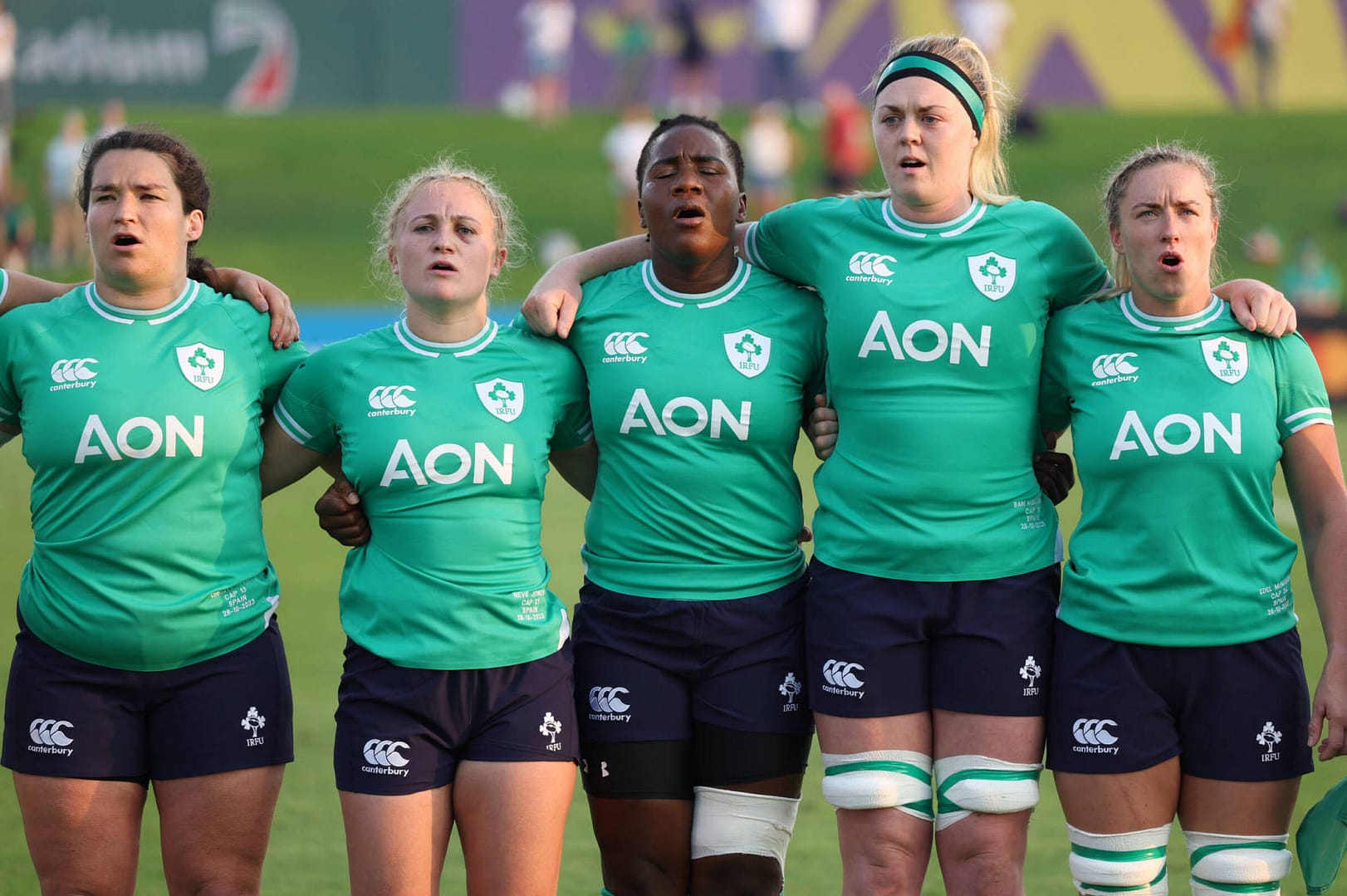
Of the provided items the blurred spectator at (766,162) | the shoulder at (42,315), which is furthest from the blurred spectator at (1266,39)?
the shoulder at (42,315)

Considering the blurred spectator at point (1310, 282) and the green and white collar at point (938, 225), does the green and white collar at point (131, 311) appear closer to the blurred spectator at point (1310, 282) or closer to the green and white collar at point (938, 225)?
the green and white collar at point (938, 225)

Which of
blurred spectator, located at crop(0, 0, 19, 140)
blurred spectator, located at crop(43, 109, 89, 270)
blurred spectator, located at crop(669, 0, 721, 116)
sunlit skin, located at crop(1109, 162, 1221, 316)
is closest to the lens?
sunlit skin, located at crop(1109, 162, 1221, 316)

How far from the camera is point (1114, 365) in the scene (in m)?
3.79

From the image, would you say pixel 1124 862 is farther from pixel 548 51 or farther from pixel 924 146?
pixel 548 51

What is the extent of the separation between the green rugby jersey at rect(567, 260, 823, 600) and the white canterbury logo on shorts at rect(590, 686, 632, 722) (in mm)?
276

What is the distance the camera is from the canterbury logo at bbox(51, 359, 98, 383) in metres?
3.73

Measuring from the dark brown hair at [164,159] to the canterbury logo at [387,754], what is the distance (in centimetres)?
147

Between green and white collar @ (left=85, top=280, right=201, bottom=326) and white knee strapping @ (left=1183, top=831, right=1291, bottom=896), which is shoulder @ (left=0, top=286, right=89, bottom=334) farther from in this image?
white knee strapping @ (left=1183, top=831, right=1291, bottom=896)

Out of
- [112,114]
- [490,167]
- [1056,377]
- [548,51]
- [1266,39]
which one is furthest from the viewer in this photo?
[1266,39]

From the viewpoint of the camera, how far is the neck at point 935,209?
3.96 m

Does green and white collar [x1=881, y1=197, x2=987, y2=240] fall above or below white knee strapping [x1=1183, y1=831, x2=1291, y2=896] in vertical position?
above

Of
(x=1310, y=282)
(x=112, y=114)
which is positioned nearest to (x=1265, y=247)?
(x=1310, y=282)

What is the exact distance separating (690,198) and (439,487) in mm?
1038

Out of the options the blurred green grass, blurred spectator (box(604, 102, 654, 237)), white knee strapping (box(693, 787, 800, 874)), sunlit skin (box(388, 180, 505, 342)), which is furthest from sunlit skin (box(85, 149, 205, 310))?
blurred spectator (box(604, 102, 654, 237))
